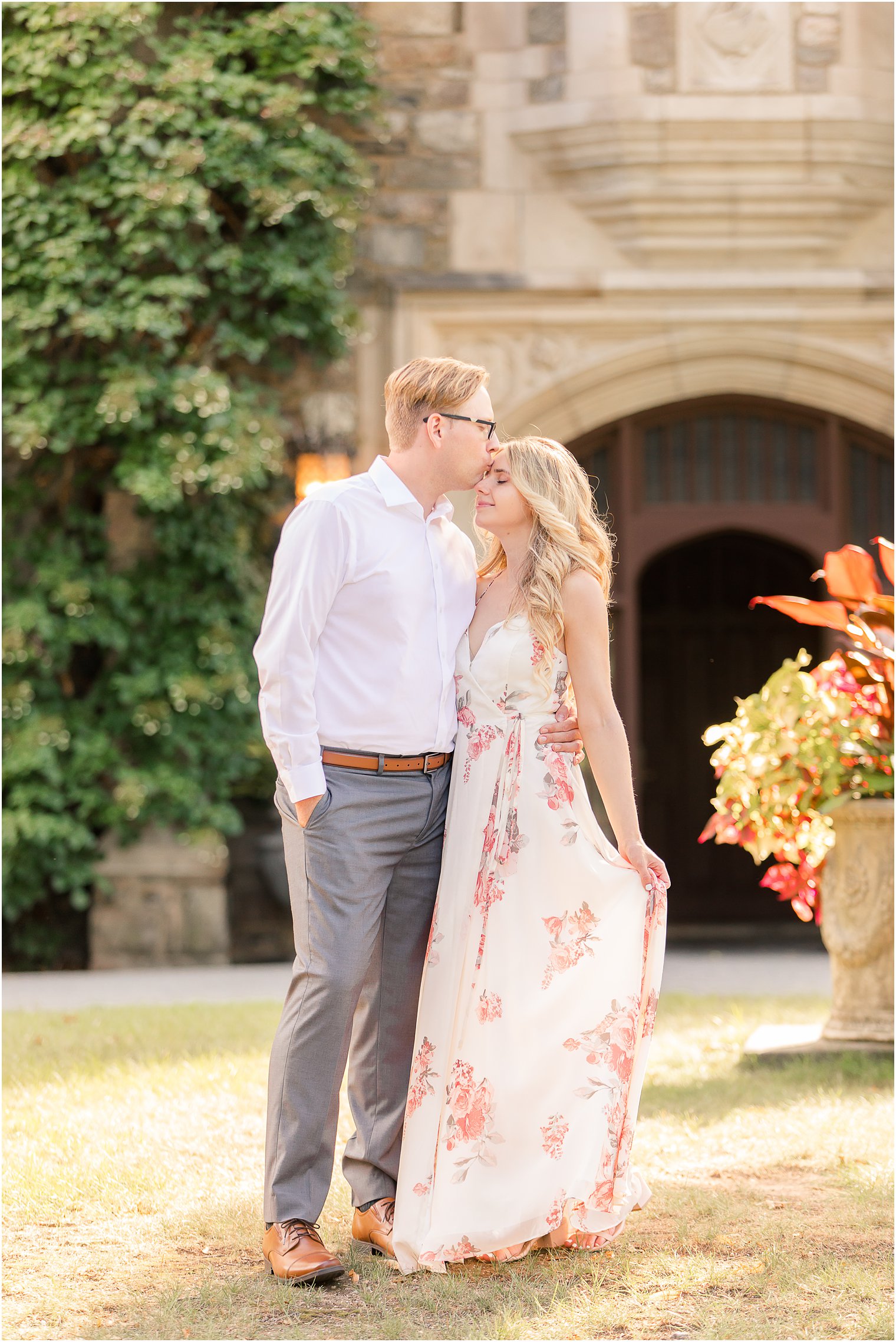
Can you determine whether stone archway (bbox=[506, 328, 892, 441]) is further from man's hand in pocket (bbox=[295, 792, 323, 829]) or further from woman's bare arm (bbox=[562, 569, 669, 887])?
man's hand in pocket (bbox=[295, 792, 323, 829])

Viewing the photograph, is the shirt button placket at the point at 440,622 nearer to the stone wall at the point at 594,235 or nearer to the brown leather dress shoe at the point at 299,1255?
the brown leather dress shoe at the point at 299,1255

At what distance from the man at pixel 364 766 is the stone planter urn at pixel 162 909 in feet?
12.2

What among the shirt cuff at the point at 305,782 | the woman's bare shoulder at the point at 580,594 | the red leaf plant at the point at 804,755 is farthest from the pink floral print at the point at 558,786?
the red leaf plant at the point at 804,755

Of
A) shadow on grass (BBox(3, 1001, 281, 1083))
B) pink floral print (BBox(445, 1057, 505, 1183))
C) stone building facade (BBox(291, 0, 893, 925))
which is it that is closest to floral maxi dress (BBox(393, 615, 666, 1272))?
pink floral print (BBox(445, 1057, 505, 1183))

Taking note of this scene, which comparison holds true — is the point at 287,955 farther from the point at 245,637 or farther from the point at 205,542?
the point at 205,542

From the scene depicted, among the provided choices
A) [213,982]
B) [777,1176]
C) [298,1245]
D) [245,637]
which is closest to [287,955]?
[213,982]

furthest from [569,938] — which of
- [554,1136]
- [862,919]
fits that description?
[862,919]

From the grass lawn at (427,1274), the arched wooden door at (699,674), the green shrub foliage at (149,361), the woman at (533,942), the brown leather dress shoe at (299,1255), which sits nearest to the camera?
the grass lawn at (427,1274)

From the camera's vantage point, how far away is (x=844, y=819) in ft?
13.6

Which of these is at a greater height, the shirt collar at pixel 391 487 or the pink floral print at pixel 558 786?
the shirt collar at pixel 391 487

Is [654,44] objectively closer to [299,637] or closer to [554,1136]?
[299,637]

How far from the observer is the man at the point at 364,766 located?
8.20ft

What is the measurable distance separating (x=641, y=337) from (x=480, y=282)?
791 millimetres

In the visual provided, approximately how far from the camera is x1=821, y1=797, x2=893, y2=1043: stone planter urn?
4113 millimetres
